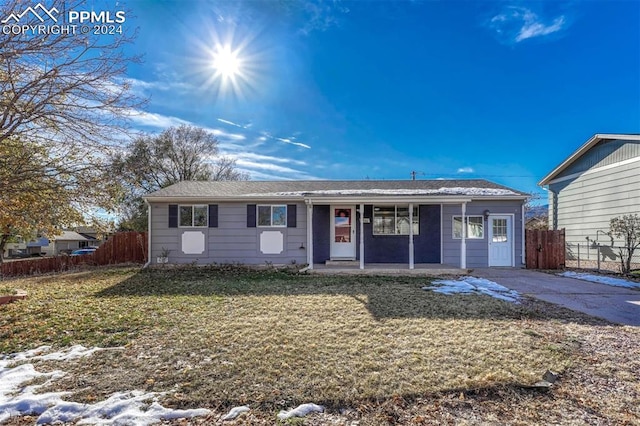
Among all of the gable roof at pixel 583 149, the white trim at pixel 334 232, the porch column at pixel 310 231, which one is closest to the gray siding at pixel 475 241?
the white trim at pixel 334 232

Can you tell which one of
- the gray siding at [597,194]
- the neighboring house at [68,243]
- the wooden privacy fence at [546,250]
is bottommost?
the neighboring house at [68,243]

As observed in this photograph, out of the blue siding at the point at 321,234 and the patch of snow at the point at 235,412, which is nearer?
the patch of snow at the point at 235,412

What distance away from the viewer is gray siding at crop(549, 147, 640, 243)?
1120cm

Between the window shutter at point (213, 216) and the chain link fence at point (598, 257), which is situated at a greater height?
the window shutter at point (213, 216)

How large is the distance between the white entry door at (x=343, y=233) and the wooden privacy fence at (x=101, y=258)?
8743 millimetres

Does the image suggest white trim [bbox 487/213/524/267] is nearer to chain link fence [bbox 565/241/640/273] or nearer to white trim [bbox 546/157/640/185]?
chain link fence [bbox 565/241/640/273]

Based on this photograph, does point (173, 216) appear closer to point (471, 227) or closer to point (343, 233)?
point (343, 233)

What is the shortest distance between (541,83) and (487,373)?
14545 millimetres

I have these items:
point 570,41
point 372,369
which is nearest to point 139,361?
point 372,369

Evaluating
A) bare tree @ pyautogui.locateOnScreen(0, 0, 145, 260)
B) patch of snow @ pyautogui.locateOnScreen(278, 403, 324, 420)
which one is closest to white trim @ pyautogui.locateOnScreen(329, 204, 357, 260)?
bare tree @ pyautogui.locateOnScreen(0, 0, 145, 260)

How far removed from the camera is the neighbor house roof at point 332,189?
10.8 m

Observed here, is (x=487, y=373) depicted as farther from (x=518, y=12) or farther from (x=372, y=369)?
(x=518, y=12)

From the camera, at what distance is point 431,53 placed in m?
11.5

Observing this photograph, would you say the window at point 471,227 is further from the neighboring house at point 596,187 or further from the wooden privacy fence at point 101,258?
the wooden privacy fence at point 101,258
